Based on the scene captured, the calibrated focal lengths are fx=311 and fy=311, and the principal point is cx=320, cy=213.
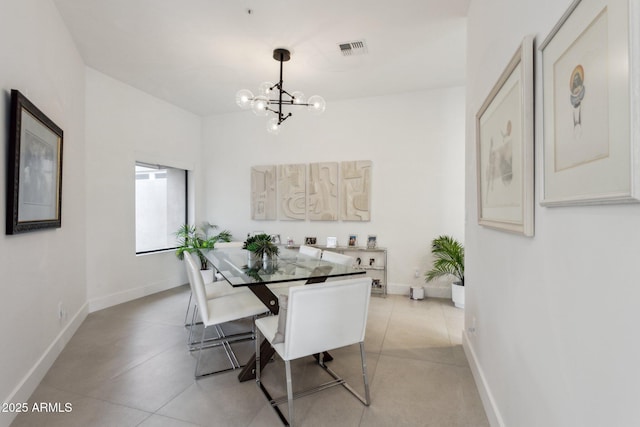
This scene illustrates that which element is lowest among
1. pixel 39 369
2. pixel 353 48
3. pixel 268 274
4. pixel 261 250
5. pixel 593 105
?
pixel 39 369

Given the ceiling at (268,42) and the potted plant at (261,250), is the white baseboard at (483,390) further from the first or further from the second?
the ceiling at (268,42)

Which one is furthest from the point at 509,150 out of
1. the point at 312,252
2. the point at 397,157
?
the point at 397,157

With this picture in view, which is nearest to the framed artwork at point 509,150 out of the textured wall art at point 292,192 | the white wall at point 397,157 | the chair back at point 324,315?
the chair back at point 324,315

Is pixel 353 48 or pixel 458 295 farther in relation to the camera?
pixel 458 295

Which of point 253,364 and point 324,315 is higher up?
point 324,315

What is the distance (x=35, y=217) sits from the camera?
89.0 inches

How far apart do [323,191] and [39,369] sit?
3819 millimetres

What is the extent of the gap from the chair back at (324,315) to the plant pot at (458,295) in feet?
8.38

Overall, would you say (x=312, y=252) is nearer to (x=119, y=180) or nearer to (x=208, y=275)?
(x=208, y=275)

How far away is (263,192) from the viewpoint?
5.48m

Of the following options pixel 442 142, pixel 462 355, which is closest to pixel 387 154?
pixel 442 142

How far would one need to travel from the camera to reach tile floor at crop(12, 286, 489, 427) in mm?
1911

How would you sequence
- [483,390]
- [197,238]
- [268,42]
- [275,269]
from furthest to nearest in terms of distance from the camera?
[197,238] < [268,42] < [275,269] < [483,390]

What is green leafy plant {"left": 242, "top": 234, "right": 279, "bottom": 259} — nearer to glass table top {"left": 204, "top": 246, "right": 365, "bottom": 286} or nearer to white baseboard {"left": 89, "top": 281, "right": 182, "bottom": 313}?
glass table top {"left": 204, "top": 246, "right": 365, "bottom": 286}
